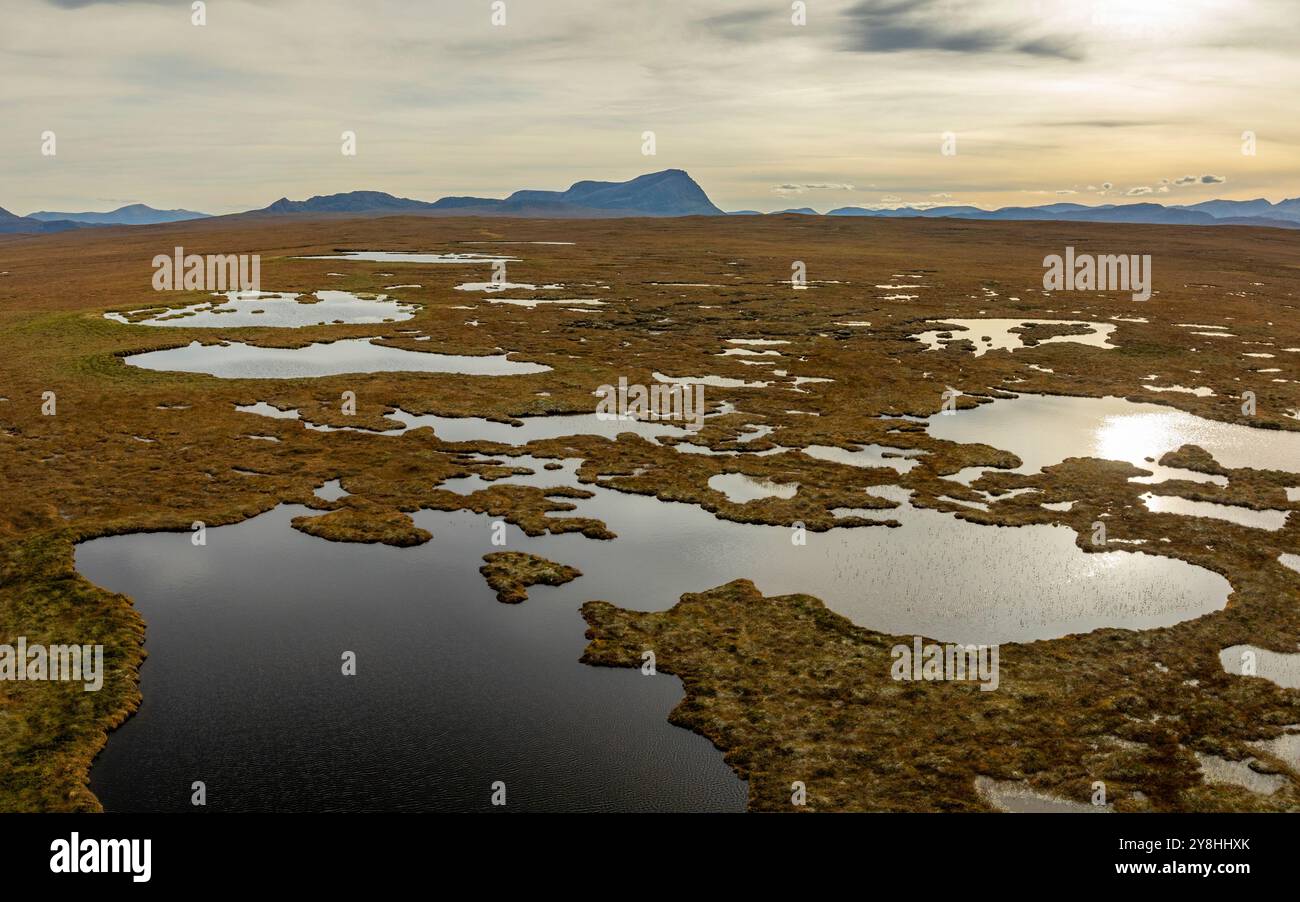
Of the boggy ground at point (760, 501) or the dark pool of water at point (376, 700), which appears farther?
the boggy ground at point (760, 501)

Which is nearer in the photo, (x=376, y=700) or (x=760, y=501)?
(x=376, y=700)

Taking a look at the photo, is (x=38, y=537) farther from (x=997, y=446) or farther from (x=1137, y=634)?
(x=997, y=446)

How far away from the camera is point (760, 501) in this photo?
3706 cm

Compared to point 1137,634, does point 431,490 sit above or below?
above

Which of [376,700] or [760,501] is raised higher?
[760,501]

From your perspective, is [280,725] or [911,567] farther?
[911,567]

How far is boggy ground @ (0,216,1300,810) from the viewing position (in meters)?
20.3

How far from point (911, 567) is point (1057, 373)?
4099 centimetres

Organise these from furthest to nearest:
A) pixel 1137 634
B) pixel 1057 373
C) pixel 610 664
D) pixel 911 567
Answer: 1. pixel 1057 373
2. pixel 911 567
3. pixel 1137 634
4. pixel 610 664

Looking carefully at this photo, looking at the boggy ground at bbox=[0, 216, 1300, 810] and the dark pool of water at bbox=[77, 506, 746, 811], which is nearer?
the dark pool of water at bbox=[77, 506, 746, 811]

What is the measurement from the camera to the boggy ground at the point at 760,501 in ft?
66.6

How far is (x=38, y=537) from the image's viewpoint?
31.5 metres

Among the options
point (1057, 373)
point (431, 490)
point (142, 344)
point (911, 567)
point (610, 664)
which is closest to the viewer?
point (610, 664)

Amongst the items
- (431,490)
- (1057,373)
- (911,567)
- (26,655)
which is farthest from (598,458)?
(1057,373)
